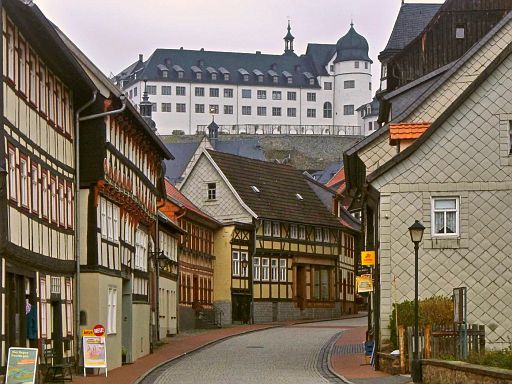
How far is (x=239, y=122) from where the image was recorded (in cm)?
17662

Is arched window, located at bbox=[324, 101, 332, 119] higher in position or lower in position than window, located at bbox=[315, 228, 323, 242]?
higher

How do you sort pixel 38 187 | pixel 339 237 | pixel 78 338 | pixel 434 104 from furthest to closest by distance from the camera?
pixel 339 237 < pixel 434 104 < pixel 78 338 < pixel 38 187

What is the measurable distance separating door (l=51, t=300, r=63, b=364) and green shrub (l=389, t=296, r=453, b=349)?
8.60m

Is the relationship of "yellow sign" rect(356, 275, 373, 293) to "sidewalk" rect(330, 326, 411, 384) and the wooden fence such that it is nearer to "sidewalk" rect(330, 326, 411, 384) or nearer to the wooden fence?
"sidewalk" rect(330, 326, 411, 384)

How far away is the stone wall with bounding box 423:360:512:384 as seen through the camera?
19.5 meters

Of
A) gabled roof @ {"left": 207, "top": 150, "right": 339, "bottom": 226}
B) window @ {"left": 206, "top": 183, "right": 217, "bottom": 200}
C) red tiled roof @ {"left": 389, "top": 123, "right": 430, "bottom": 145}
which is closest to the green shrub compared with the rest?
red tiled roof @ {"left": 389, "top": 123, "right": 430, "bottom": 145}

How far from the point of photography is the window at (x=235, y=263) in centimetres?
7381

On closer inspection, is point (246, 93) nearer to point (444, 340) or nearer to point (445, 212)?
point (445, 212)

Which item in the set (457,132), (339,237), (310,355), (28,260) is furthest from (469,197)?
(339,237)

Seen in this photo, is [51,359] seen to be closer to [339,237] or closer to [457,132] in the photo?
[457,132]

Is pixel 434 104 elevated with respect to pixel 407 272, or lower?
elevated

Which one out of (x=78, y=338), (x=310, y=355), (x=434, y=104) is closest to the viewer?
(x=78, y=338)

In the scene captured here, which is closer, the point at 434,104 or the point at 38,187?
the point at 38,187

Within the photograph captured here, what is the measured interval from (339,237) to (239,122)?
306 ft
